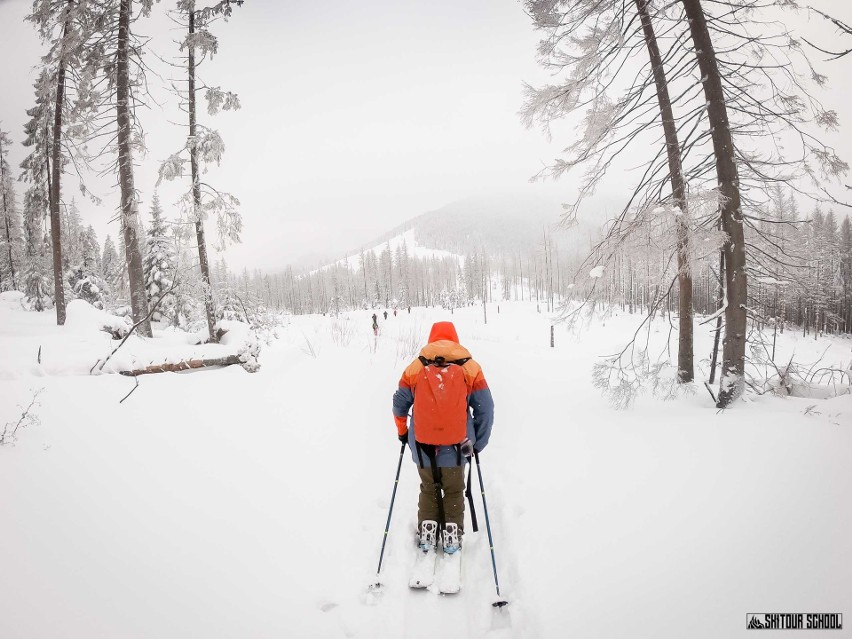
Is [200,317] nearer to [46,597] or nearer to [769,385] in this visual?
[46,597]

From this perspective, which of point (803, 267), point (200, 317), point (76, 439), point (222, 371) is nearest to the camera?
point (76, 439)

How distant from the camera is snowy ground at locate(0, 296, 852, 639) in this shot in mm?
2186

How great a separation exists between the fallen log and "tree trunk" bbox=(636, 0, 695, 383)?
26.2ft

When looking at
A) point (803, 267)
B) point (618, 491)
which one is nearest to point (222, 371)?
point (618, 491)

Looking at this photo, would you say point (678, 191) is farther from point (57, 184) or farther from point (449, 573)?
point (57, 184)

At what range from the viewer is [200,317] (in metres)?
16.1

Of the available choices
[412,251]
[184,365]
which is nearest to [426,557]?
[184,365]

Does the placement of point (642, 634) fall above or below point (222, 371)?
below

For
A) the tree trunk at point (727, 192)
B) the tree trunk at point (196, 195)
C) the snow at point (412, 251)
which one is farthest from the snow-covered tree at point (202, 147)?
the snow at point (412, 251)

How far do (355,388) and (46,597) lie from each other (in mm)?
5055

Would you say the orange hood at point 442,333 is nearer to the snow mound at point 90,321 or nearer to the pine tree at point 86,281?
the snow mound at point 90,321

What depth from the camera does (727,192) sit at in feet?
15.1

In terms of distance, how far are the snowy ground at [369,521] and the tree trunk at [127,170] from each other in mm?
4201

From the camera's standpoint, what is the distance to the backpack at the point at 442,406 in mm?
3123
